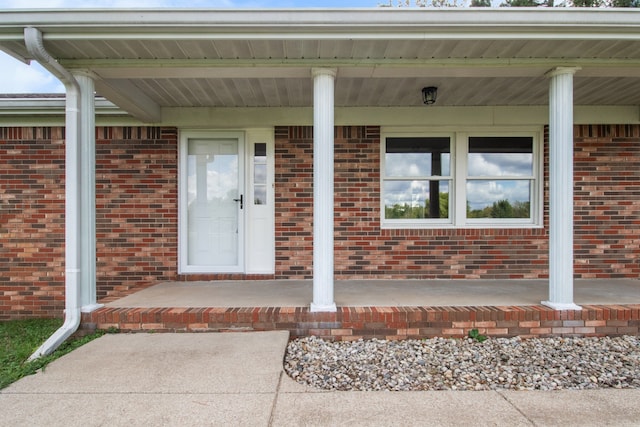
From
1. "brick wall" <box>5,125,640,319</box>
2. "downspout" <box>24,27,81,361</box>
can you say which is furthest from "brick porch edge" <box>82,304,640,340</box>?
Result: "brick wall" <box>5,125,640,319</box>

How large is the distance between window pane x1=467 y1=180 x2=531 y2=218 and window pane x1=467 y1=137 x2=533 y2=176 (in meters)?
0.14

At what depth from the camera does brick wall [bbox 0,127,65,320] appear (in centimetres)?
523

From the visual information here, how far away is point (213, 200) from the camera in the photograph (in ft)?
17.4

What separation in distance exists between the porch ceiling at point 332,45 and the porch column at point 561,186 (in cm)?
26

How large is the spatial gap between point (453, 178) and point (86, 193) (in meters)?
4.44

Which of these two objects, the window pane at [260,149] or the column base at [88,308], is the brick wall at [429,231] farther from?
the column base at [88,308]

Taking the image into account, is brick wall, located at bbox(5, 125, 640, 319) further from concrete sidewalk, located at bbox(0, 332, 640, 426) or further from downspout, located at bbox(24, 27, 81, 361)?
concrete sidewalk, located at bbox(0, 332, 640, 426)

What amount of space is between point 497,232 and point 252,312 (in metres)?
3.60

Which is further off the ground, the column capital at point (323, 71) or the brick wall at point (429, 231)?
the column capital at point (323, 71)

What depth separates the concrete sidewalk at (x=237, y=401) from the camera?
84.0 inches

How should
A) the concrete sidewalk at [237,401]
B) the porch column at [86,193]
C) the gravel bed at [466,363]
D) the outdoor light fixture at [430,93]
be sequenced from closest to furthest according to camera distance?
the concrete sidewalk at [237,401], the gravel bed at [466,363], the porch column at [86,193], the outdoor light fixture at [430,93]

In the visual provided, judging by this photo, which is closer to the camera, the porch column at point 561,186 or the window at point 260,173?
the porch column at point 561,186

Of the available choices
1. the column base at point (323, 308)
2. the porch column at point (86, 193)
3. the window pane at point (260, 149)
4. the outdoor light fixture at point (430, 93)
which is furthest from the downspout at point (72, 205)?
the outdoor light fixture at point (430, 93)

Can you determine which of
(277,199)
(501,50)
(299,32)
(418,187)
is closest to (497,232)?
(418,187)
